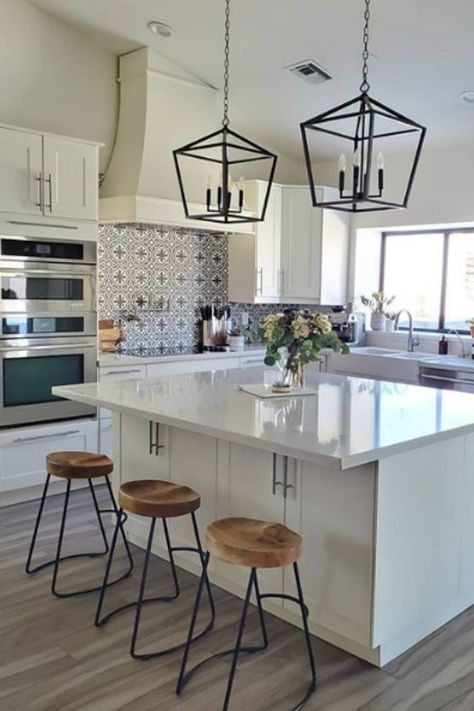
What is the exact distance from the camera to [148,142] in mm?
4855

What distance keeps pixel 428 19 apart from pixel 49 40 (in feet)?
8.29

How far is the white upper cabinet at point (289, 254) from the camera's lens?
18.9 ft

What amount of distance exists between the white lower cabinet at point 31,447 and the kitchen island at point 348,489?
1.19 meters

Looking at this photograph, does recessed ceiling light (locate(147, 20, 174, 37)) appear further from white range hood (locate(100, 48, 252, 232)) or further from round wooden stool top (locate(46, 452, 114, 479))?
round wooden stool top (locate(46, 452, 114, 479))

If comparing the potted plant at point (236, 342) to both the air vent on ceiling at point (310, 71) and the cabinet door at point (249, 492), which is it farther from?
the cabinet door at point (249, 492)

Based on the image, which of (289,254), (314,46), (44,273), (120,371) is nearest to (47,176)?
(44,273)

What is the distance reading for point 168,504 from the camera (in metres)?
2.60

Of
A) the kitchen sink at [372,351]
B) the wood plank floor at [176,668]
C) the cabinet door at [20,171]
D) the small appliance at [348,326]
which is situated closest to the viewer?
the wood plank floor at [176,668]

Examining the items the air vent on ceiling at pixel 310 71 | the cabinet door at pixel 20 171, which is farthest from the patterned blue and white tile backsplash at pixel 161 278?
the air vent on ceiling at pixel 310 71

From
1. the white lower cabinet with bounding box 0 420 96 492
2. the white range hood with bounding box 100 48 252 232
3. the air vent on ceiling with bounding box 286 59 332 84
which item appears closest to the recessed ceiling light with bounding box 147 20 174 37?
the white range hood with bounding box 100 48 252 232

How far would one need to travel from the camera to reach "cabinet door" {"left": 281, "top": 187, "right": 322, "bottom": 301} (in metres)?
5.85

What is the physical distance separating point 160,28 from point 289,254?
2216 millimetres

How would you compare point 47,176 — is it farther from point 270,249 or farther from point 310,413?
point 310,413

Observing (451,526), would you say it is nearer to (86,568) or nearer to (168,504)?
(168,504)
